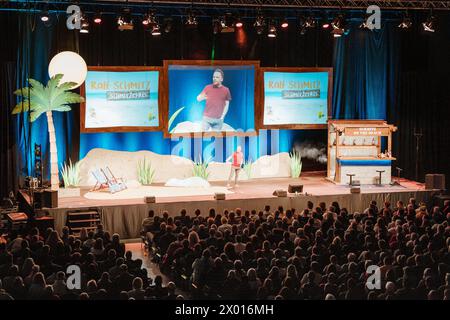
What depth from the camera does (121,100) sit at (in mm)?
18609

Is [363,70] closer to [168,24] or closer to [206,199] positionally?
[168,24]

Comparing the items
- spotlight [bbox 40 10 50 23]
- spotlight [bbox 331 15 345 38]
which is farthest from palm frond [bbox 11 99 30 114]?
spotlight [bbox 331 15 345 38]

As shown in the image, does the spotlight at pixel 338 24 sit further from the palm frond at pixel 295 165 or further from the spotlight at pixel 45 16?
the spotlight at pixel 45 16

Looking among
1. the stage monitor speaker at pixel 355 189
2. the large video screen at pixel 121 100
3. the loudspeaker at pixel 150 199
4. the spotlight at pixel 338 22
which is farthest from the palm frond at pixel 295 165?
the loudspeaker at pixel 150 199

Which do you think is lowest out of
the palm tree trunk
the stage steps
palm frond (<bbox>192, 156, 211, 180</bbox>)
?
the stage steps

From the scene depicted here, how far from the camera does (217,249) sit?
11.2 meters

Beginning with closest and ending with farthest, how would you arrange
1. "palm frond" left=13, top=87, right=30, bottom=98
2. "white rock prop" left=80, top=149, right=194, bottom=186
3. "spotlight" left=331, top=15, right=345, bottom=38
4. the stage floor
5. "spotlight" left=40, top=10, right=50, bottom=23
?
the stage floor
"spotlight" left=40, top=10, right=50, bottom=23
"palm frond" left=13, top=87, right=30, bottom=98
"spotlight" left=331, top=15, right=345, bottom=38
"white rock prop" left=80, top=149, right=194, bottom=186

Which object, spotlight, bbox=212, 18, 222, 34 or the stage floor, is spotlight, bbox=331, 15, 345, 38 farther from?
the stage floor

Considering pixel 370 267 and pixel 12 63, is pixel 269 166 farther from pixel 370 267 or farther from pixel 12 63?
pixel 370 267

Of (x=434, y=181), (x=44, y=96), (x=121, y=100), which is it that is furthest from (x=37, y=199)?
(x=434, y=181)

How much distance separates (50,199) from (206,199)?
3.26 metres

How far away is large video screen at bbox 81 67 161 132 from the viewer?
18.4m

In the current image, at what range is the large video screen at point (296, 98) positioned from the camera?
19.8 m
